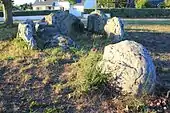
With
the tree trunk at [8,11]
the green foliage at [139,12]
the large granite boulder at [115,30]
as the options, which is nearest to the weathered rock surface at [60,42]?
the large granite boulder at [115,30]

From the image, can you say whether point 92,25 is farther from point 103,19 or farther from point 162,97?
point 162,97

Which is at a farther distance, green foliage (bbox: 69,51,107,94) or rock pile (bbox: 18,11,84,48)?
rock pile (bbox: 18,11,84,48)

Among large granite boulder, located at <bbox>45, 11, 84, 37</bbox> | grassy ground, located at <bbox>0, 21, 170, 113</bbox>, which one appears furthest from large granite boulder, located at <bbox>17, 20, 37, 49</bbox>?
large granite boulder, located at <bbox>45, 11, 84, 37</bbox>

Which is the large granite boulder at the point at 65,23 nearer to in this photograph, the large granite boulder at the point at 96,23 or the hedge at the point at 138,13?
the large granite boulder at the point at 96,23

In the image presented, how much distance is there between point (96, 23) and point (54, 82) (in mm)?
6814

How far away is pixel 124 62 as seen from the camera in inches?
308

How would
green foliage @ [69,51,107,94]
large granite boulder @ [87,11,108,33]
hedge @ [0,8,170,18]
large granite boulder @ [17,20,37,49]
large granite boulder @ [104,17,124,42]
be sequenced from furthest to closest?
hedge @ [0,8,170,18] < large granite boulder @ [87,11,108,33] < large granite boulder @ [104,17,124,42] < large granite boulder @ [17,20,37,49] < green foliage @ [69,51,107,94]

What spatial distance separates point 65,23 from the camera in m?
13.3

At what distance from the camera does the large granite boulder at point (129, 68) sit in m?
7.57

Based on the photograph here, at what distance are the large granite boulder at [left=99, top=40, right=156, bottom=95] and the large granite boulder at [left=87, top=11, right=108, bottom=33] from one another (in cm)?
638

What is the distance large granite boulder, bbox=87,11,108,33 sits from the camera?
14557mm

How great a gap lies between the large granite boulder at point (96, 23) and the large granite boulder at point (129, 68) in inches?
251

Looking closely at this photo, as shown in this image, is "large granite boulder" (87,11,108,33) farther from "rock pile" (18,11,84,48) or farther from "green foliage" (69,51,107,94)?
"green foliage" (69,51,107,94)

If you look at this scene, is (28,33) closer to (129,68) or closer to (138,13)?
(129,68)
